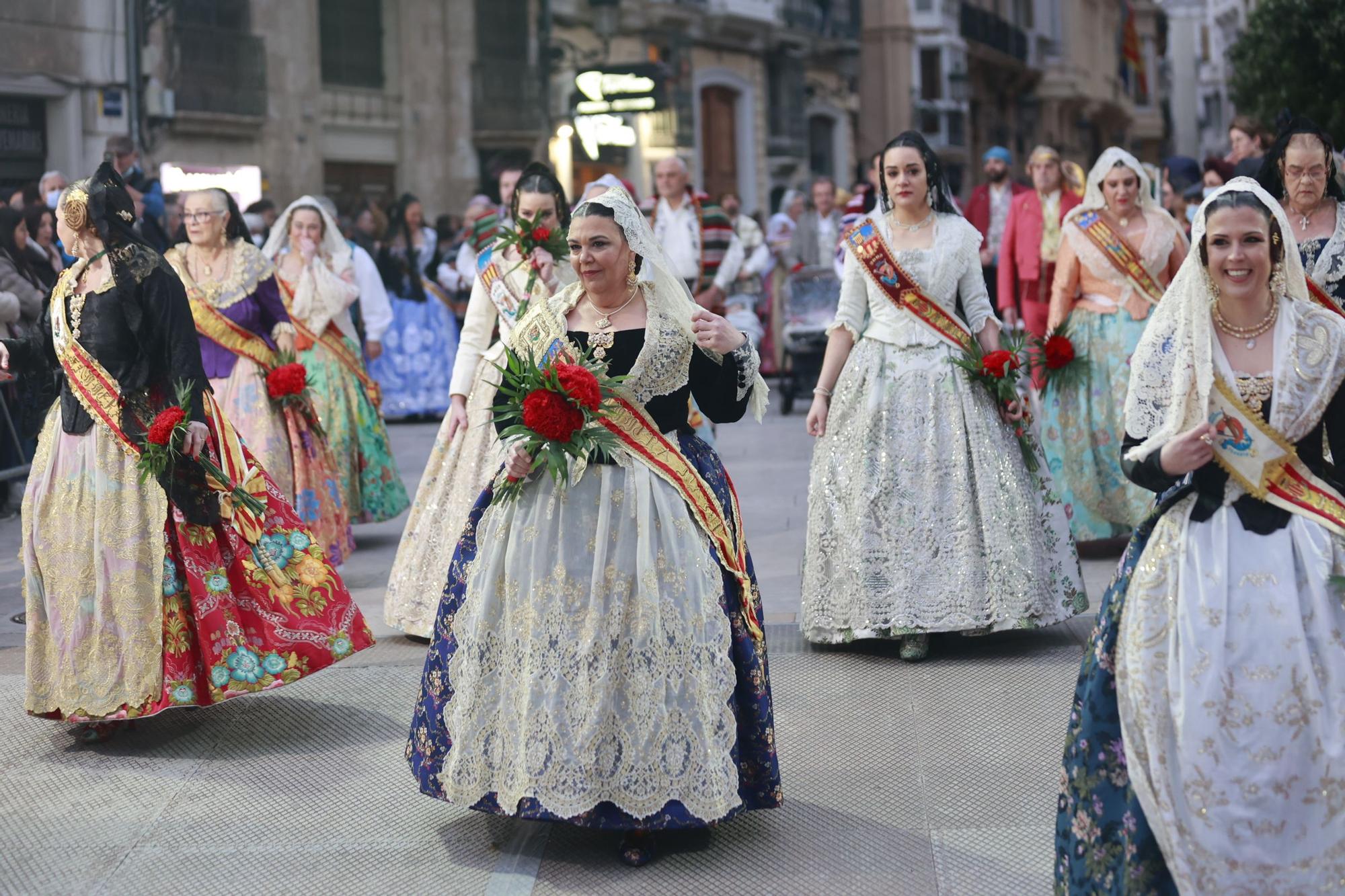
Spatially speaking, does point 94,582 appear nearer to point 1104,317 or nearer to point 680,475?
point 680,475

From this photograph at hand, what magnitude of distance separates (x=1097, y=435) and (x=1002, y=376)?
1.99 metres

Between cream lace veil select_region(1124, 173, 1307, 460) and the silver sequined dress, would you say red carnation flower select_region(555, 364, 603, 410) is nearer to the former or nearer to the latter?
cream lace veil select_region(1124, 173, 1307, 460)

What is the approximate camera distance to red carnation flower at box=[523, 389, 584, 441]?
429 centimetres

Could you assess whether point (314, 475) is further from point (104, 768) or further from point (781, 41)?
point (781, 41)

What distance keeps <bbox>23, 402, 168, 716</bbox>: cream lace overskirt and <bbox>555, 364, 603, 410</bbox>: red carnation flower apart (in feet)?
5.96

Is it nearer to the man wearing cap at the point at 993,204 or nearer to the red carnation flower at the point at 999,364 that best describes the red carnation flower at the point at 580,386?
the red carnation flower at the point at 999,364

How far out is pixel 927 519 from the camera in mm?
6410

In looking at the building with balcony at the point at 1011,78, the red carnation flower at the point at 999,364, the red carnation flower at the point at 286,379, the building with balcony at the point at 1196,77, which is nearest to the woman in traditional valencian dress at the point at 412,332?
the red carnation flower at the point at 286,379

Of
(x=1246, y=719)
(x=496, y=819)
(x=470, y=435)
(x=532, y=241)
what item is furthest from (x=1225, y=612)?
(x=470, y=435)

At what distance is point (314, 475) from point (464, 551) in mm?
3986

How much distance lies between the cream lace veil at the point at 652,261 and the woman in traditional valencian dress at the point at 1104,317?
379cm

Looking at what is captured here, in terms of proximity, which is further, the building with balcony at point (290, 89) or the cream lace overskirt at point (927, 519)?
the building with balcony at point (290, 89)

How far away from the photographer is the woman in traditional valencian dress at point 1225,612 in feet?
11.6

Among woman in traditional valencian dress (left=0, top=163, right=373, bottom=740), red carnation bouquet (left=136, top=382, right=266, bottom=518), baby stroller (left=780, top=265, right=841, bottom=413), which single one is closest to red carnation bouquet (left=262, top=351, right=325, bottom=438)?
woman in traditional valencian dress (left=0, top=163, right=373, bottom=740)
